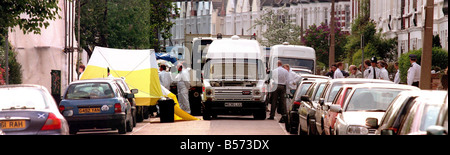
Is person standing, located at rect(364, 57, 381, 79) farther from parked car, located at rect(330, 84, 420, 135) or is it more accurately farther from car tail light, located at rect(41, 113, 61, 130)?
car tail light, located at rect(41, 113, 61, 130)

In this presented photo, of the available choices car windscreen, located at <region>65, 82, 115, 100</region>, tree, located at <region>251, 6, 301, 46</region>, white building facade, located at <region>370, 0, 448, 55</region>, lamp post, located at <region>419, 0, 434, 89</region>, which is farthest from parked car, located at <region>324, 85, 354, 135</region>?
tree, located at <region>251, 6, 301, 46</region>

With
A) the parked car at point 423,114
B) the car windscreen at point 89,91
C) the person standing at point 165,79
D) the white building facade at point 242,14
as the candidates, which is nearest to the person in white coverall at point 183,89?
the person standing at point 165,79

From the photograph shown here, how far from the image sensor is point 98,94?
20531mm

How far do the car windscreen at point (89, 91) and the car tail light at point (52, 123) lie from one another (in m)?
6.75

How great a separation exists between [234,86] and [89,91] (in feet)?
23.4

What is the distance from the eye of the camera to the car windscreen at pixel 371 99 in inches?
568

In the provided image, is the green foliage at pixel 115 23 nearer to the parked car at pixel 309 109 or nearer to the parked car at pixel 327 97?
the parked car at pixel 309 109

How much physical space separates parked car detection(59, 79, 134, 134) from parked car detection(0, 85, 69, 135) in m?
5.85
